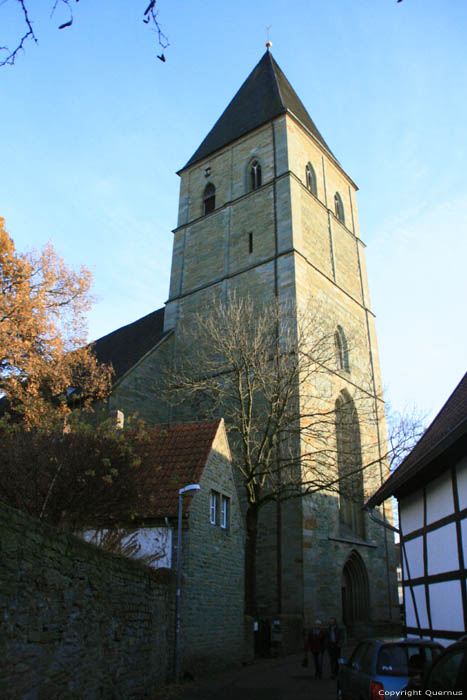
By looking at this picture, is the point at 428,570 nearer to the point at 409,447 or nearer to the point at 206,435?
the point at 206,435

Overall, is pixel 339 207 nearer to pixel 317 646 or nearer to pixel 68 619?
pixel 317 646

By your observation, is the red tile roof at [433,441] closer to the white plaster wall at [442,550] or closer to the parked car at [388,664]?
the white plaster wall at [442,550]

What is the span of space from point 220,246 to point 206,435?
46.6 ft

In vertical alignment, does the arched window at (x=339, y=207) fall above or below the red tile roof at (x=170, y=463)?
above

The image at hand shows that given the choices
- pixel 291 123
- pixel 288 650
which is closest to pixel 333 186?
pixel 291 123

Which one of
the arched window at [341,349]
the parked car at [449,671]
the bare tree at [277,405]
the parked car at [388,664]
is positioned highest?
the arched window at [341,349]

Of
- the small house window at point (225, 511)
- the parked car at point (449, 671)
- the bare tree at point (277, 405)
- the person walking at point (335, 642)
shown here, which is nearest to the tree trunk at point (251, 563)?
the bare tree at point (277, 405)

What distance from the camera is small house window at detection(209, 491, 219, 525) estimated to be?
12805 mm

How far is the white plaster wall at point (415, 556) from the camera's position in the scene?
32.0 feet

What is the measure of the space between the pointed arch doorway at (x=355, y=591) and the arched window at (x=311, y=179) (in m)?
16.0

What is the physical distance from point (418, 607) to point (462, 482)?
3.02 m

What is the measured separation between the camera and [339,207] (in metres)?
29.2

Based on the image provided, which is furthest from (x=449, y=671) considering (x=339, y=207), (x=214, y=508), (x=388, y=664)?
(x=339, y=207)

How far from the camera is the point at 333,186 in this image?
2897 cm
